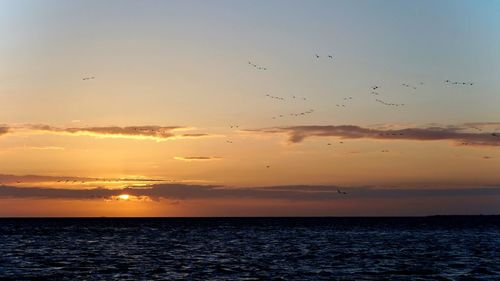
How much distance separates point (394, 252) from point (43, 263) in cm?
4037

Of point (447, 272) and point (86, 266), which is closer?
point (447, 272)

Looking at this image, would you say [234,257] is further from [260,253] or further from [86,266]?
[86,266]

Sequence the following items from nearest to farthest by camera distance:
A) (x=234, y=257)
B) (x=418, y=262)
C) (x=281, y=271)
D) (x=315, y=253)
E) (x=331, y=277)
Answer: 1. (x=331, y=277)
2. (x=281, y=271)
3. (x=418, y=262)
4. (x=234, y=257)
5. (x=315, y=253)

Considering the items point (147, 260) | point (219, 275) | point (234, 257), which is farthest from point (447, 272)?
point (147, 260)

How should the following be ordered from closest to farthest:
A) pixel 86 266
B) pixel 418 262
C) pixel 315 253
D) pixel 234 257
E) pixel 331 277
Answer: pixel 331 277
pixel 86 266
pixel 418 262
pixel 234 257
pixel 315 253

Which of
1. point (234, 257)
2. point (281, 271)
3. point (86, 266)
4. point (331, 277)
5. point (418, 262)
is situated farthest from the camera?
point (234, 257)

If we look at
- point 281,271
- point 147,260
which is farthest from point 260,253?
point 281,271

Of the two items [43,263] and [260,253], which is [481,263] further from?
[43,263]

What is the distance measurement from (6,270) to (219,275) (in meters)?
18.8

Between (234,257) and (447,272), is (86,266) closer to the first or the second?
(234,257)

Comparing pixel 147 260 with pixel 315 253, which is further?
pixel 315 253

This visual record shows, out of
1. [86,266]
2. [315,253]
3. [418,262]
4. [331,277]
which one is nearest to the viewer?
[331,277]

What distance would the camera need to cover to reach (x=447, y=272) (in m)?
64.8

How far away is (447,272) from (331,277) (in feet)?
37.2
